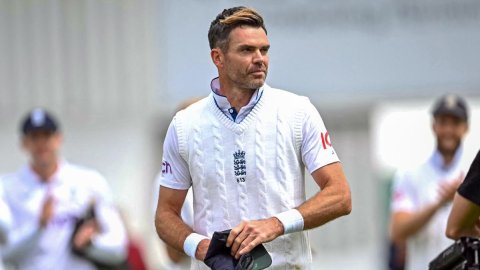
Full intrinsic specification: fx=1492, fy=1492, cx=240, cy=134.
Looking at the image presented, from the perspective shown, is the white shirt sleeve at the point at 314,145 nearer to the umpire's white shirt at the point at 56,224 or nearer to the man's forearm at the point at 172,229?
the man's forearm at the point at 172,229

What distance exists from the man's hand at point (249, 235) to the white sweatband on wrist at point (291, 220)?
0.05 metres

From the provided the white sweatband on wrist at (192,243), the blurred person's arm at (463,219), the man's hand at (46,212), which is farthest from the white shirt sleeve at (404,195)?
the white sweatband on wrist at (192,243)

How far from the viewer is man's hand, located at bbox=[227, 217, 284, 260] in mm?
6547

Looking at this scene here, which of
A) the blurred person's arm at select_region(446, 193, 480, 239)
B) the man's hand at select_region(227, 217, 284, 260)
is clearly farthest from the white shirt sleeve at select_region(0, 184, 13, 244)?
the blurred person's arm at select_region(446, 193, 480, 239)

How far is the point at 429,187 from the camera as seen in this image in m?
10.3

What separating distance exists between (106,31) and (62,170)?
7.74m

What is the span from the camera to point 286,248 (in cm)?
693

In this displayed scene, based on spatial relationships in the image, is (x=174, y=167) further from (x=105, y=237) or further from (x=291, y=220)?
(x=105, y=237)

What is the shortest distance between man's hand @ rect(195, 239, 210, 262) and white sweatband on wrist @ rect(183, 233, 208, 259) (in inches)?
0.8

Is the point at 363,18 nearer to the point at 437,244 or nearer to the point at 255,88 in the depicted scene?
the point at 437,244

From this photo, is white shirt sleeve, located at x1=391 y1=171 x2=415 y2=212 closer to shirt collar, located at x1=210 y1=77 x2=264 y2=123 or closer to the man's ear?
shirt collar, located at x1=210 y1=77 x2=264 y2=123

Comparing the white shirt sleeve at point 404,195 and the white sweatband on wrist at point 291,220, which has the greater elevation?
the white sweatband on wrist at point 291,220

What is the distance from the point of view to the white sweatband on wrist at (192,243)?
22.5 ft

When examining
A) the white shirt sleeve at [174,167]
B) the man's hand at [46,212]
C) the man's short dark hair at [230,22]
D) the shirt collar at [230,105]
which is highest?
the man's short dark hair at [230,22]
